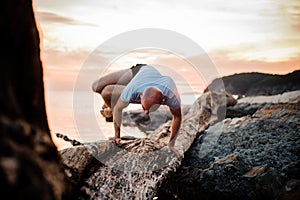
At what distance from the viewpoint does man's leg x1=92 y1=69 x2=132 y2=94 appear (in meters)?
3.34

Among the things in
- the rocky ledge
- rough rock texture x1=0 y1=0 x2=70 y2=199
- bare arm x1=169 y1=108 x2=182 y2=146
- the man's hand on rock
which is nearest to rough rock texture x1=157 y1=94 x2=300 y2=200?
the rocky ledge

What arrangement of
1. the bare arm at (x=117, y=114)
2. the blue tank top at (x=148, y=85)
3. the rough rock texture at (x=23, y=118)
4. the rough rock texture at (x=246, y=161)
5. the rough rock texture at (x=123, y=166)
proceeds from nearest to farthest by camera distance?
the rough rock texture at (x=23, y=118) → the rough rock texture at (x=123, y=166) → the blue tank top at (x=148, y=85) → the bare arm at (x=117, y=114) → the rough rock texture at (x=246, y=161)

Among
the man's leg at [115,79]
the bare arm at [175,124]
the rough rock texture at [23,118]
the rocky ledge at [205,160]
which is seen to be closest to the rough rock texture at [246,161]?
the rocky ledge at [205,160]

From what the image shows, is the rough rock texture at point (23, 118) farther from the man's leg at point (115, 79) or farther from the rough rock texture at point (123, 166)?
the man's leg at point (115, 79)

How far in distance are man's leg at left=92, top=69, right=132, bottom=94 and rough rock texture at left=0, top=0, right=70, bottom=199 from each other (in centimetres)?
205

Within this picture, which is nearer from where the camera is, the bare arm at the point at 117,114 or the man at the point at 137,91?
the man at the point at 137,91

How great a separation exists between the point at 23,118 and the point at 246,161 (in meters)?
3.29

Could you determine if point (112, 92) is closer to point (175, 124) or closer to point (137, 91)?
point (137, 91)

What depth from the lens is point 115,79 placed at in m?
3.35

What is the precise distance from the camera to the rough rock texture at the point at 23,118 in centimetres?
90

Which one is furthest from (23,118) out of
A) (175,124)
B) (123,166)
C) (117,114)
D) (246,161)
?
(246,161)

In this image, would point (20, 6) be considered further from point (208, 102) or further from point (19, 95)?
point (208, 102)

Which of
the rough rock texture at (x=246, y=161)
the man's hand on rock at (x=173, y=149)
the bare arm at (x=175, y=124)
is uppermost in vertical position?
the bare arm at (x=175, y=124)

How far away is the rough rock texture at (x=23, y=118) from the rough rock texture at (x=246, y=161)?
2.23m
